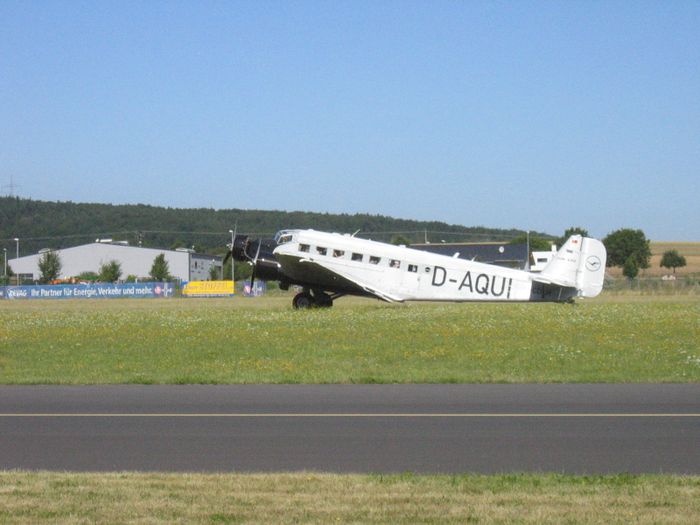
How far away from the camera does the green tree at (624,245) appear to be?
145m

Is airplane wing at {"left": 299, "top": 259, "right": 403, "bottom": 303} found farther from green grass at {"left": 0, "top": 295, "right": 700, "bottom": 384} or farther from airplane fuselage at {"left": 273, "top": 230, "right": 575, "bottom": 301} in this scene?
green grass at {"left": 0, "top": 295, "right": 700, "bottom": 384}

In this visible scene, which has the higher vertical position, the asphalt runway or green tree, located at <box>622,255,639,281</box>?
green tree, located at <box>622,255,639,281</box>

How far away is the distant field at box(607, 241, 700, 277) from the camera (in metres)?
129

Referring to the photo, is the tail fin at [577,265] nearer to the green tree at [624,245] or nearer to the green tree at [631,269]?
the green tree at [631,269]

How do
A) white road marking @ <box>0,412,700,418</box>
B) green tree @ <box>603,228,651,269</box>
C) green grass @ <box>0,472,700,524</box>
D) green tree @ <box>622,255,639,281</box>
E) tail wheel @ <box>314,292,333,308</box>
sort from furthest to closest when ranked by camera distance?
green tree @ <box>603,228,651,269</box> → green tree @ <box>622,255,639,281</box> → tail wheel @ <box>314,292,333,308</box> → white road marking @ <box>0,412,700,418</box> → green grass @ <box>0,472,700,524</box>

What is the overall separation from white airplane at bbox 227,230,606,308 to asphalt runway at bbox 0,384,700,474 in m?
20.5

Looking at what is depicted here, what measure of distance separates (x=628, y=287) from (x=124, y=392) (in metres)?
54.7

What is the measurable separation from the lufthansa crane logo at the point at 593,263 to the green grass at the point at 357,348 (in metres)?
4.10

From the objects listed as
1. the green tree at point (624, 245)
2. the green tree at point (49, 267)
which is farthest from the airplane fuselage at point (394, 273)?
the green tree at point (624, 245)

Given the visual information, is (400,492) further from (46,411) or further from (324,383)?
(324,383)

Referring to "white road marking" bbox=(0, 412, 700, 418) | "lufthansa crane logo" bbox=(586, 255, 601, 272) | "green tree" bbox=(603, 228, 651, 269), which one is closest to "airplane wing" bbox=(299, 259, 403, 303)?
"lufthansa crane logo" bbox=(586, 255, 601, 272)

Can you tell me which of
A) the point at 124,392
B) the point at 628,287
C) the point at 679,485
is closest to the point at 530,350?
the point at 124,392

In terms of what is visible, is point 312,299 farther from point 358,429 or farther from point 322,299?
point 358,429

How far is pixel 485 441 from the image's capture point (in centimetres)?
1067
